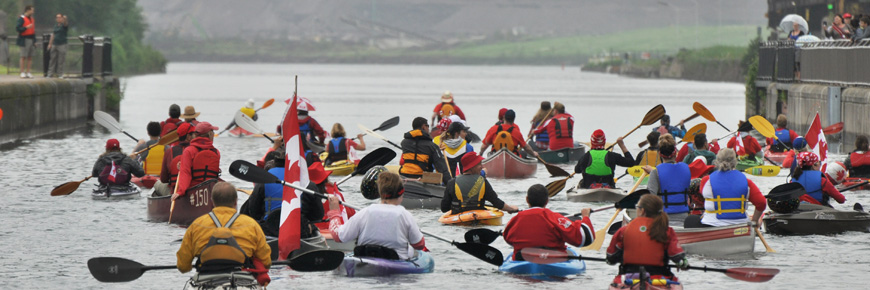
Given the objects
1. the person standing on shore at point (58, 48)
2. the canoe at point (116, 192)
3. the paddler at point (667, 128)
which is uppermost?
the person standing on shore at point (58, 48)

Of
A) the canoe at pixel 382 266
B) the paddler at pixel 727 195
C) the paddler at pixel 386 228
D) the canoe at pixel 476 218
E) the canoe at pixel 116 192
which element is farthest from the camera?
the canoe at pixel 116 192

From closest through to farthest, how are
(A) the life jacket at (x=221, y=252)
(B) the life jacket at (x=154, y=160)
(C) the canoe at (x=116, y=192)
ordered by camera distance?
(A) the life jacket at (x=221, y=252) < (B) the life jacket at (x=154, y=160) < (C) the canoe at (x=116, y=192)

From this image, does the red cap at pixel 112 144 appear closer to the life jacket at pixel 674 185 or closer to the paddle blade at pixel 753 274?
the life jacket at pixel 674 185

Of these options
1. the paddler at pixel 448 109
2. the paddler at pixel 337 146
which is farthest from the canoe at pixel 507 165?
the paddler at pixel 448 109

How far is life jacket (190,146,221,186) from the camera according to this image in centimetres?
1869

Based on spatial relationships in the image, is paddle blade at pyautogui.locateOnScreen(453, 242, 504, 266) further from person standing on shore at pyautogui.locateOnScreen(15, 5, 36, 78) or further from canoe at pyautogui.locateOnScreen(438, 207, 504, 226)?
person standing on shore at pyautogui.locateOnScreen(15, 5, 36, 78)

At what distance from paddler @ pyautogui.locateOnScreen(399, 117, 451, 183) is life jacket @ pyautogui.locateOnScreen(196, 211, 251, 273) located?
1034cm

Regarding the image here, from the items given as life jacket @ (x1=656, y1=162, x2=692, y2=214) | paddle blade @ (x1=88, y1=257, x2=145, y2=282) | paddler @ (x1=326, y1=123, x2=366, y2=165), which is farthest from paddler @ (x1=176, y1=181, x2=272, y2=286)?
paddler @ (x1=326, y1=123, x2=366, y2=165)

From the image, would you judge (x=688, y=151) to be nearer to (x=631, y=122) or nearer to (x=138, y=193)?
(x=138, y=193)

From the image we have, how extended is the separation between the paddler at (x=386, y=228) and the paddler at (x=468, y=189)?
3932mm

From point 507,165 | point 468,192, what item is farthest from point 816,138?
point 507,165

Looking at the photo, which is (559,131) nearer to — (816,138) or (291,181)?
(816,138)

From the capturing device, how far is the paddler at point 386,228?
13.8 meters

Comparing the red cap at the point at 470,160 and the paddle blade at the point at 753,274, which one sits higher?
the red cap at the point at 470,160
